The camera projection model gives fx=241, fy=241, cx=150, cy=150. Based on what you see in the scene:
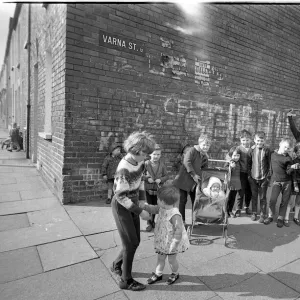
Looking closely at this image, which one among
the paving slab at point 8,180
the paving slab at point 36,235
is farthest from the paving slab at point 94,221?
the paving slab at point 8,180

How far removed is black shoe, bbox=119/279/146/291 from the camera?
2.38m

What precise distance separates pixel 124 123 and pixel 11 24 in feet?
48.5

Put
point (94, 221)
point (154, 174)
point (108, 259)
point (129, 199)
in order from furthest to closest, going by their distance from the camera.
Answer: point (94, 221), point (154, 174), point (108, 259), point (129, 199)

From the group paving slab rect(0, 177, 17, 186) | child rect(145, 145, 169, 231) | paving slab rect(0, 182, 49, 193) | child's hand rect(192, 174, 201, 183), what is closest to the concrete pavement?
child rect(145, 145, 169, 231)

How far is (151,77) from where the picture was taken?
5301mm

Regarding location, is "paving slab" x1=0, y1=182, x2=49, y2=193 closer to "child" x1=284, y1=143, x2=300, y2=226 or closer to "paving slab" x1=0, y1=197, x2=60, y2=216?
"paving slab" x1=0, y1=197, x2=60, y2=216

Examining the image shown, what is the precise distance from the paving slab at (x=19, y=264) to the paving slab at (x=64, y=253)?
77 mm

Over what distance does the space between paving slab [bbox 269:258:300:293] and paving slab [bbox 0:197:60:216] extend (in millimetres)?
3742

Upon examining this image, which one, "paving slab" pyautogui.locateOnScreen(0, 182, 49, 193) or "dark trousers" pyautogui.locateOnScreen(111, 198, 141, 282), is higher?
"dark trousers" pyautogui.locateOnScreen(111, 198, 141, 282)

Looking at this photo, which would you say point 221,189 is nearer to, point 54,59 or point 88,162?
point 88,162

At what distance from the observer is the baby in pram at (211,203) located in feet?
11.8

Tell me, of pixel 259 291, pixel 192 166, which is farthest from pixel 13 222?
pixel 259 291

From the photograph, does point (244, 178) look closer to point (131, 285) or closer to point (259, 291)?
point (259, 291)

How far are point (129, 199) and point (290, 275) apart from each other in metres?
2.08
